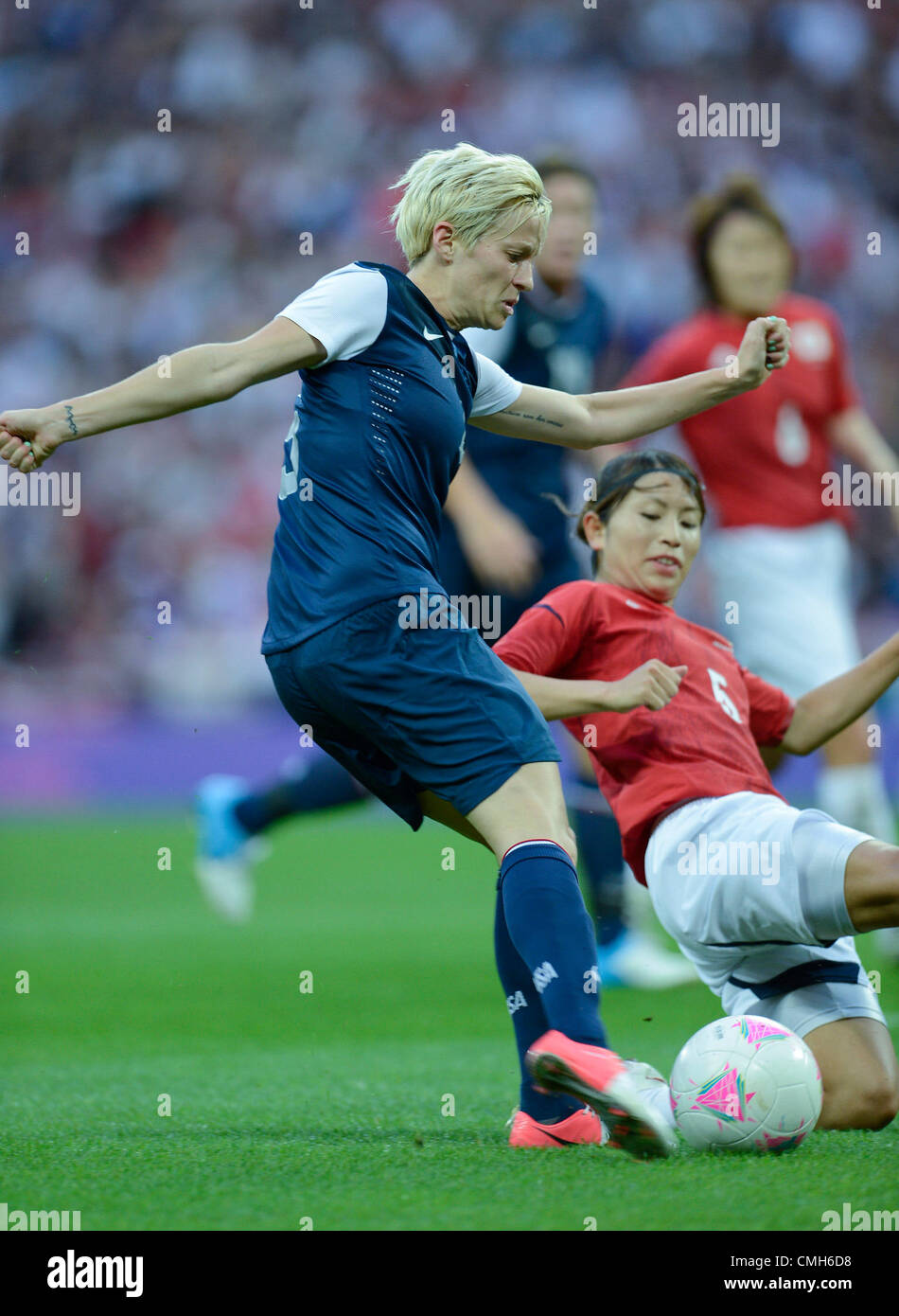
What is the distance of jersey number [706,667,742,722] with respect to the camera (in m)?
3.36

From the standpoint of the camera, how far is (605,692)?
3.03 m

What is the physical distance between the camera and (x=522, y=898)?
271cm

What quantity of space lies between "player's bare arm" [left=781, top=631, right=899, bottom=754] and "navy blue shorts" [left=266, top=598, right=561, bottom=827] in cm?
87

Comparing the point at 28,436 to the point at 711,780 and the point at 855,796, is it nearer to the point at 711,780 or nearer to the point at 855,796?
the point at 711,780

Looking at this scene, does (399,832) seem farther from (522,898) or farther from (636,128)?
(522,898)

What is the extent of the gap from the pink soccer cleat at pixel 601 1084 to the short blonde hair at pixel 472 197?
1416 mm

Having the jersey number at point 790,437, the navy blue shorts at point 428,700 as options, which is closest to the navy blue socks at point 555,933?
the navy blue shorts at point 428,700

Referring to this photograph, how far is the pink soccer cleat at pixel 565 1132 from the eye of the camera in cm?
288

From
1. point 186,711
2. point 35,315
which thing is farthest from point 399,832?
point 35,315

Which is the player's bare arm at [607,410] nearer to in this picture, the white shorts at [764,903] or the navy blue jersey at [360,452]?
the navy blue jersey at [360,452]

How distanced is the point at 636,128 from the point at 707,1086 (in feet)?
40.5

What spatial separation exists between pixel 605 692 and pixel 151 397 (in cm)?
99

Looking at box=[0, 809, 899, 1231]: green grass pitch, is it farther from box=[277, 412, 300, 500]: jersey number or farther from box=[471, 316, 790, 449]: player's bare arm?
box=[471, 316, 790, 449]: player's bare arm
